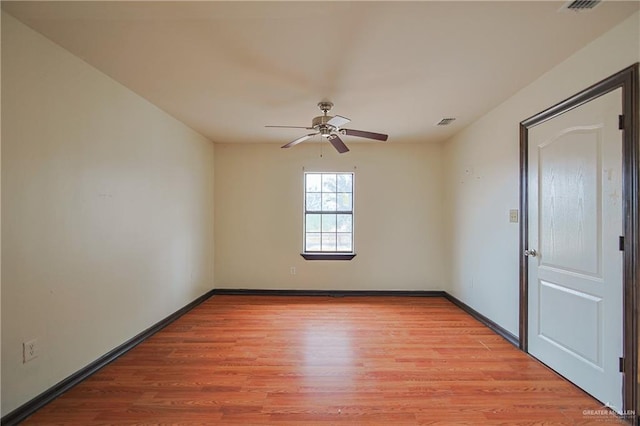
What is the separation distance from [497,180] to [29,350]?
406 cm

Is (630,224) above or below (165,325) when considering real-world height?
above

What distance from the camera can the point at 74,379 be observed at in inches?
81.8

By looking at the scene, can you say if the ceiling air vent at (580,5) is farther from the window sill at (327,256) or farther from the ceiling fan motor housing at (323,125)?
the window sill at (327,256)

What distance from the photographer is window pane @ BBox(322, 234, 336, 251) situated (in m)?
4.65

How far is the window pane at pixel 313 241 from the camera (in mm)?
4648

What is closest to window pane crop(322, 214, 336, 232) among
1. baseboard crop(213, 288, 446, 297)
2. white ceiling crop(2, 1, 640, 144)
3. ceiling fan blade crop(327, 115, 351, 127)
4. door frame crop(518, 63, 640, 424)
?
baseboard crop(213, 288, 446, 297)

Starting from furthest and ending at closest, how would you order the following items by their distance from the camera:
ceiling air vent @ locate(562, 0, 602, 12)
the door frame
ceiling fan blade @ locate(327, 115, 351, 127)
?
1. ceiling fan blade @ locate(327, 115, 351, 127)
2. the door frame
3. ceiling air vent @ locate(562, 0, 602, 12)

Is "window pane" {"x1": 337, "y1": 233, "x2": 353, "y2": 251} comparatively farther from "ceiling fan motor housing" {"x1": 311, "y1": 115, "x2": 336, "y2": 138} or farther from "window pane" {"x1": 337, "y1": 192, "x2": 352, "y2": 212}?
"ceiling fan motor housing" {"x1": 311, "y1": 115, "x2": 336, "y2": 138}

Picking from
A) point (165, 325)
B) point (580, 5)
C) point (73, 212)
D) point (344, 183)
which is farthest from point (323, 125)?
point (165, 325)

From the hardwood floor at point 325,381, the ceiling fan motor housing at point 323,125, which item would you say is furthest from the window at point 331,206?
the ceiling fan motor housing at point 323,125

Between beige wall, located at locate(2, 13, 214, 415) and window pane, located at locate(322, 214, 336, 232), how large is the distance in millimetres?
2257

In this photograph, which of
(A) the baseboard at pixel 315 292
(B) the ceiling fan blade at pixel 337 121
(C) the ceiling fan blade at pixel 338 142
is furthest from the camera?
(A) the baseboard at pixel 315 292

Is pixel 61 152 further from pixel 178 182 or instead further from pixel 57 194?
pixel 178 182

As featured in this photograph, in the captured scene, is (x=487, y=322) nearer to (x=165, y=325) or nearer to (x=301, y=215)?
(x=301, y=215)
